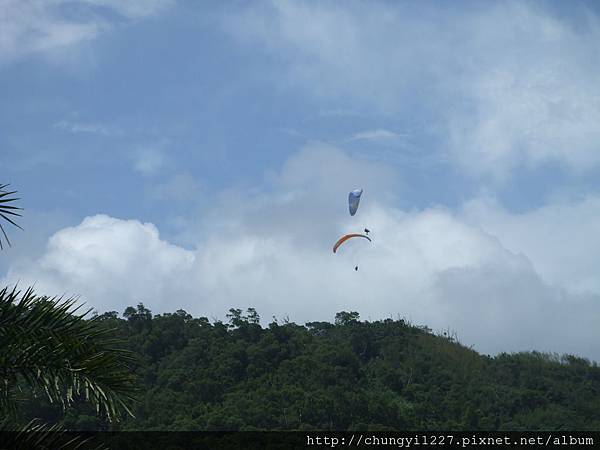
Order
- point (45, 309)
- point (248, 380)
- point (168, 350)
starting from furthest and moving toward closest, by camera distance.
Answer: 1. point (168, 350)
2. point (248, 380)
3. point (45, 309)

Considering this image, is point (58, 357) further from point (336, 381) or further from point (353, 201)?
point (336, 381)

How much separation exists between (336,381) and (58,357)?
246 ft

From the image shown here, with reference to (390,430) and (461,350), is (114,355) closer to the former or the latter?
(390,430)

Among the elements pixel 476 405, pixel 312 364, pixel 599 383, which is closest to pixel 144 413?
pixel 312 364

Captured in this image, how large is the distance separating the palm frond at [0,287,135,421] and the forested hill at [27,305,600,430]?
60.3 meters

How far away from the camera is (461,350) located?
101812 mm

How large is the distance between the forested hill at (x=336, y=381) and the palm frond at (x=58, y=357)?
60.3 meters

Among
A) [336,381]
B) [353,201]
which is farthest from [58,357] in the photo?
[336,381]

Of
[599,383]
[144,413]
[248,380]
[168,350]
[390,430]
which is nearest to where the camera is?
[390,430]

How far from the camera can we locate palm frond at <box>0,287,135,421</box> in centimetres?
761

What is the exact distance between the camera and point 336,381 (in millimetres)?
80938

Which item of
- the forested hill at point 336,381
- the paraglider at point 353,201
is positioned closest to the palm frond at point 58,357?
the paraglider at point 353,201

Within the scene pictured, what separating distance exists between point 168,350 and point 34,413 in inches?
891

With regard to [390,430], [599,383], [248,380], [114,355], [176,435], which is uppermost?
[599,383]
